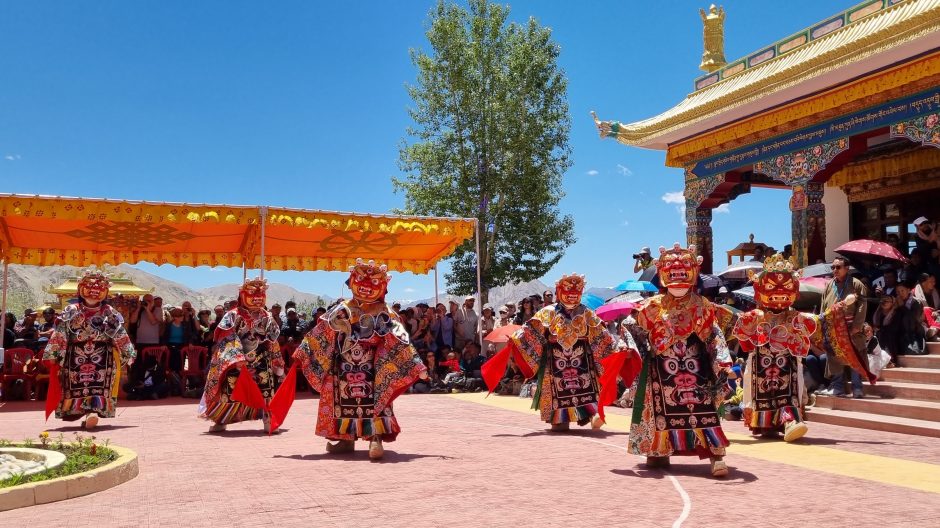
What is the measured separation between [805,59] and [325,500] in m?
11.1

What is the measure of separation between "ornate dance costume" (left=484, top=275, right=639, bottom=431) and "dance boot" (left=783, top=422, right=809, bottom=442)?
195 cm

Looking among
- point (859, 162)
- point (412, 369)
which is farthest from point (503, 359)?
point (859, 162)

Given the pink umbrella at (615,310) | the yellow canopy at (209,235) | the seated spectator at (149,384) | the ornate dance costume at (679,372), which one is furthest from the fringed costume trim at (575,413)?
the seated spectator at (149,384)

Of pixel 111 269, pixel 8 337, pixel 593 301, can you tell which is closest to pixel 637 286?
pixel 593 301

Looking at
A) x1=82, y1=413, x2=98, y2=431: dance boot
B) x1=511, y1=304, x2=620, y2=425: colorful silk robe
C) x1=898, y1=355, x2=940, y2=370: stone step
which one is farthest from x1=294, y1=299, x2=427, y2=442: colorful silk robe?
x1=898, y1=355, x2=940, y2=370: stone step

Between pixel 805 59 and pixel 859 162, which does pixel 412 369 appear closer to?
pixel 805 59

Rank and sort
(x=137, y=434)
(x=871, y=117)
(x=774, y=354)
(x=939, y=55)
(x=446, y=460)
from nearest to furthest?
1. (x=446, y=460)
2. (x=774, y=354)
3. (x=137, y=434)
4. (x=939, y=55)
5. (x=871, y=117)

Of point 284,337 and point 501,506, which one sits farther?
point 284,337

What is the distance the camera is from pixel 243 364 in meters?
9.19

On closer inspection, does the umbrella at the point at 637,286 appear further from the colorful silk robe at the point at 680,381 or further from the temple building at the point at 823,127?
the colorful silk robe at the point at 680,381

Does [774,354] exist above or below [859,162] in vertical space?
below

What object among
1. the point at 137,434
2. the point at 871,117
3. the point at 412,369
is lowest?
the point at 137,434

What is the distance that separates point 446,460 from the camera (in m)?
7.23

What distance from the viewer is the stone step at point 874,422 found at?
28.7 ft
